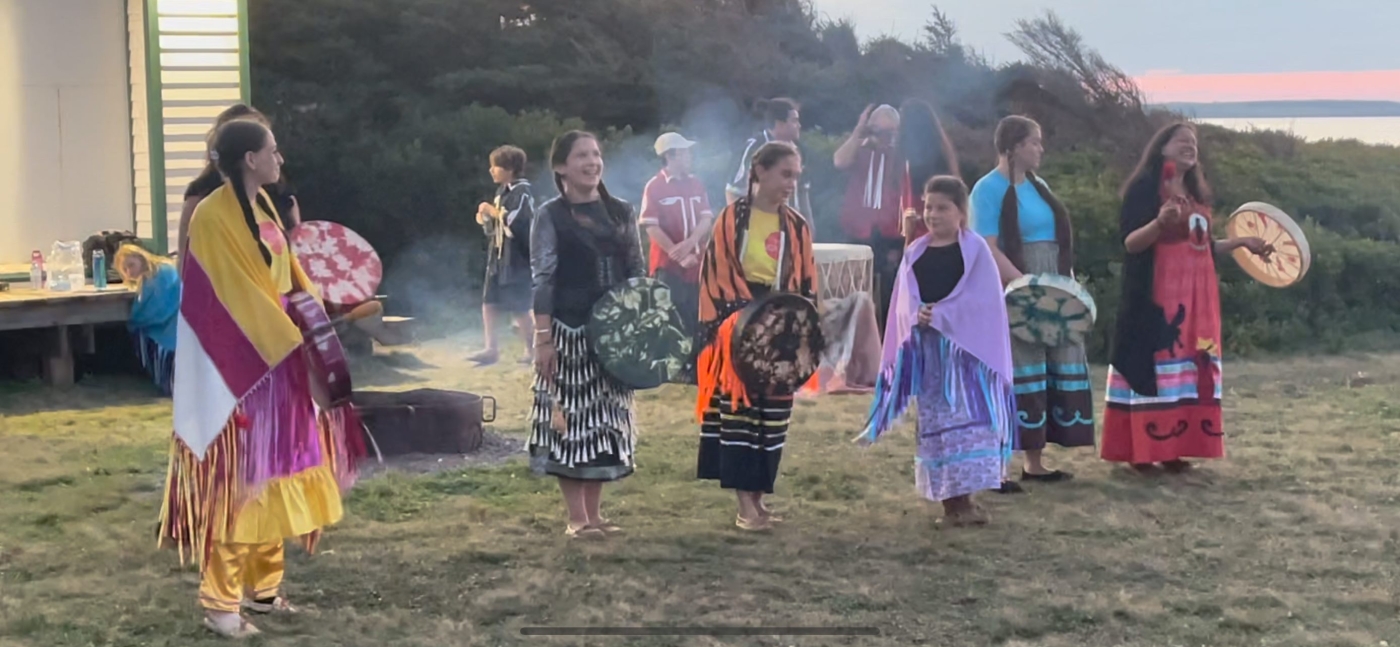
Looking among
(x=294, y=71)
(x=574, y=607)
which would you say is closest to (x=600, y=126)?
(x=294, y=71)

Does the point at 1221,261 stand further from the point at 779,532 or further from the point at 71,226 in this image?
the point at 71,226

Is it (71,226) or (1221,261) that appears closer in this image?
(71,226)

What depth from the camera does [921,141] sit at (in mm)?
9289

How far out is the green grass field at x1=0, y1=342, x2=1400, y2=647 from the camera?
15.4ft

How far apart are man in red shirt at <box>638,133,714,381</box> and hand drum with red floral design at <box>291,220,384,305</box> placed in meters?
3.22

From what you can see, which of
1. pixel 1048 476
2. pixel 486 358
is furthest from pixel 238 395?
pixel 486 358

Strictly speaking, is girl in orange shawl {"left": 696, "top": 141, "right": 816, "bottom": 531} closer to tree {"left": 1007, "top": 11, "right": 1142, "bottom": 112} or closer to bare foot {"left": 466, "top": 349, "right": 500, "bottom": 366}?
bare foot {"left": 466, "top": 349, "right": 500, "bottom": 366}

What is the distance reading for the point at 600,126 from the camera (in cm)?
1622

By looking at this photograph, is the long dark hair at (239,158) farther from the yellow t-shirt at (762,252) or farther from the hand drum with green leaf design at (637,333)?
the yellow t-shirt at (762,252)

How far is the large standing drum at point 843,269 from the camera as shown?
30.2 feet

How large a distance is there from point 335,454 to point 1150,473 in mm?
3673

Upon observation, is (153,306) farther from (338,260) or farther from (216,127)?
(216,127)

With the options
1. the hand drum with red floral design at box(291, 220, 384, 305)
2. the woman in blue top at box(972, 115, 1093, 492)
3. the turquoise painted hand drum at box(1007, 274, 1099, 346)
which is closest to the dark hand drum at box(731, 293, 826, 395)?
the turquoise painted hand drum at box(1007, 274, 1099, 346)

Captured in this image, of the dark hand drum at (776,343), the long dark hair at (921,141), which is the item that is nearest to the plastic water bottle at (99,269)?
the long dark hair at (921,141)
